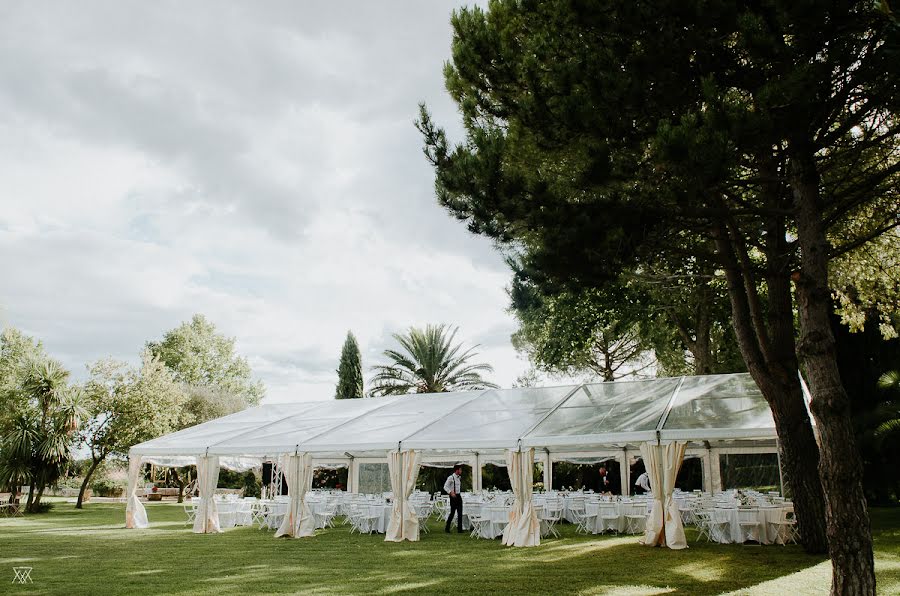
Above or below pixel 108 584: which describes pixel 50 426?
above

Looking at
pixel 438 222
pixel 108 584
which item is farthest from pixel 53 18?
pixel 108 584

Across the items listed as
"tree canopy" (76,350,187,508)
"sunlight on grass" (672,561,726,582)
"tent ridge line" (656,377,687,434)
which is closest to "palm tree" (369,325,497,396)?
"tree canopy" (76,350,187,508)

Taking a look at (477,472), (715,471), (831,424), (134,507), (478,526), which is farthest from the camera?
(477,472)

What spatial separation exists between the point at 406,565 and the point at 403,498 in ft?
11.2

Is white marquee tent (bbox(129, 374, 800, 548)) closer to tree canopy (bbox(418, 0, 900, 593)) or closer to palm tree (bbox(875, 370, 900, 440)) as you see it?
palm tree (bbox(875, 370, 900, 440))

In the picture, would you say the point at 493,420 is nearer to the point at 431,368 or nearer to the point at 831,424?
the point at 831,424

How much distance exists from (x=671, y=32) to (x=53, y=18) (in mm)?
7173

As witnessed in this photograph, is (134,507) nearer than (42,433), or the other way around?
(134,507)

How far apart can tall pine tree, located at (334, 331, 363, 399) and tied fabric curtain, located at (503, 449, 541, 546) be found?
1775 centimetres

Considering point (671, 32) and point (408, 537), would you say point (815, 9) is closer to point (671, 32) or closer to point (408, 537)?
point (671, 32)

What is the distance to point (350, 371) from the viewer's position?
1155 inches

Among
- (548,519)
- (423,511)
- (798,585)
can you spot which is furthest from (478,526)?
(798,585)

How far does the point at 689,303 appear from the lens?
1689 centimetres

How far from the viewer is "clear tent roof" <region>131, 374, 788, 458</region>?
11797 millimetres
